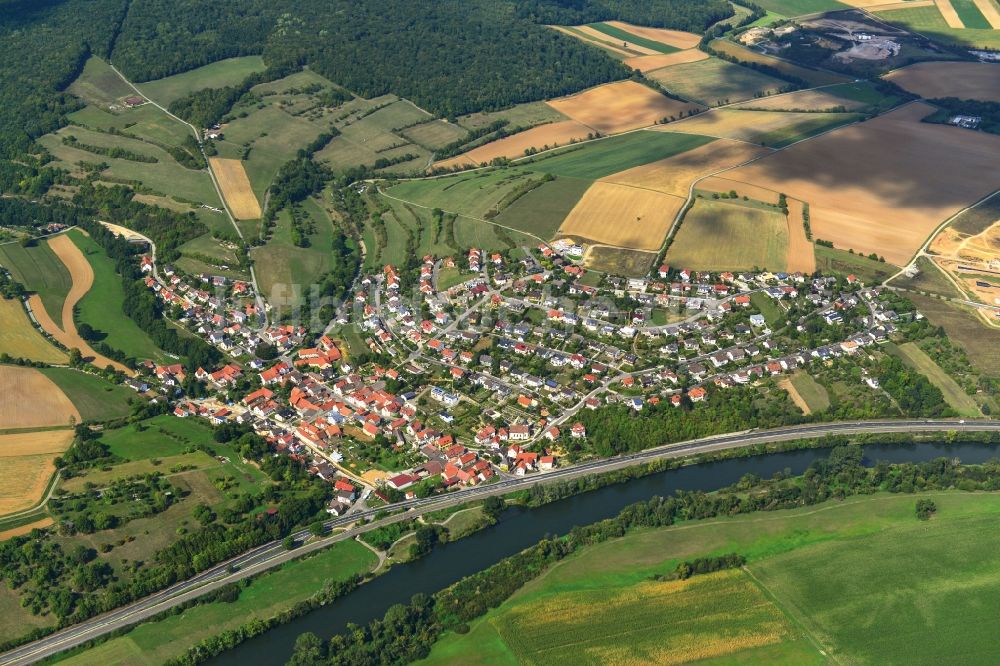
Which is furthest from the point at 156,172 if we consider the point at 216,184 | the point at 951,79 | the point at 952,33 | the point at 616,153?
the point at 952,33

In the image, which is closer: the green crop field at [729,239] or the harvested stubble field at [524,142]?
the green crop field at [729,239]

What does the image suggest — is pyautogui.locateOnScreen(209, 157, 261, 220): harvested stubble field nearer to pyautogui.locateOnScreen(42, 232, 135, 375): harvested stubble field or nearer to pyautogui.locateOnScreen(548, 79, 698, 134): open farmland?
pyautogui.locateOnScreen(42, 232, 135, 375): harvested stubble field

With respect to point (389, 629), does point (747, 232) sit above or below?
above

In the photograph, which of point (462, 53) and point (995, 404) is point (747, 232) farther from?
point (462, 53)

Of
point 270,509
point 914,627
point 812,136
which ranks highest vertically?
point 812,136

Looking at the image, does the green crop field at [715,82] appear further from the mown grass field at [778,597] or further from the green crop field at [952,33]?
the mown grass field at [778,597]

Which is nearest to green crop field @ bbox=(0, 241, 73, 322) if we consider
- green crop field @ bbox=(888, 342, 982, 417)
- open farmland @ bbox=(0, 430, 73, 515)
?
open farmland @ bbox=(0, 430, 73, 515)

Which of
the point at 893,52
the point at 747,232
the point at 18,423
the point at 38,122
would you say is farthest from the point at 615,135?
the point at 18,423

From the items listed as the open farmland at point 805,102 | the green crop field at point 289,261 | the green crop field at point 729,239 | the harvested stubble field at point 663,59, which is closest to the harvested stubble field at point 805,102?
the open farmland at point 805,102
